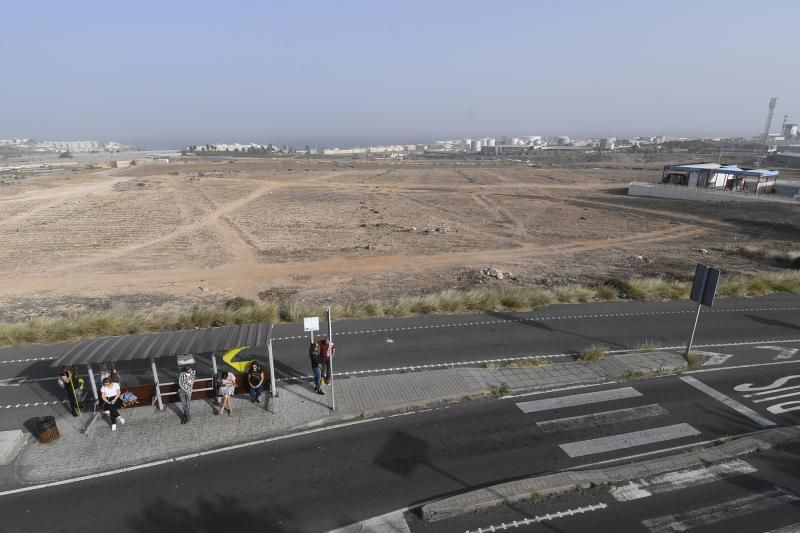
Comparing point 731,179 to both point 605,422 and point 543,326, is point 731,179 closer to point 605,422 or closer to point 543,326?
point 543,326

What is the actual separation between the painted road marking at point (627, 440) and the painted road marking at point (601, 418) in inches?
20.6

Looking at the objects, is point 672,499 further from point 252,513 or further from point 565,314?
point 565,314

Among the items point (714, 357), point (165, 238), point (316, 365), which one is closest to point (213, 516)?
point (316, 365)

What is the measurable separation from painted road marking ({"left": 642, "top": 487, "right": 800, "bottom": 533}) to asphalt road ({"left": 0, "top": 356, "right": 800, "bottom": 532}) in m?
0.22

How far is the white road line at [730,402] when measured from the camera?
11.1 metres

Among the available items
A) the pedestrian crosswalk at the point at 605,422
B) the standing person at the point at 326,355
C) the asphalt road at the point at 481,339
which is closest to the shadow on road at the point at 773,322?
the asphalt road at the point at 481,339

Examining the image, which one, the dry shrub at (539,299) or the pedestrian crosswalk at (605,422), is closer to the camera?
the pedestrian crosswalk at (605,422)

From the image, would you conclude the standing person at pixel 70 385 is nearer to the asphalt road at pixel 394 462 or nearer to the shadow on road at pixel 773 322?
the asphalt road at pixel 394 462

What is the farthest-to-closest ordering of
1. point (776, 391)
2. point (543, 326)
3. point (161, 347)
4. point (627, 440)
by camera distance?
point (543, 326)
point (776, 391)
point (161, 347)
point (627, 440)

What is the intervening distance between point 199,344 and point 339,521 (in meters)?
5.50

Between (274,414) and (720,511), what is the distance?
9421 millimetres

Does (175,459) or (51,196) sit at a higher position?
(51,196)

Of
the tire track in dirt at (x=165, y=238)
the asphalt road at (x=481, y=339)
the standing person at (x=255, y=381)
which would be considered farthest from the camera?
the tire track in dirt at (x=165, y=238)

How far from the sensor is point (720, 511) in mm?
8117
